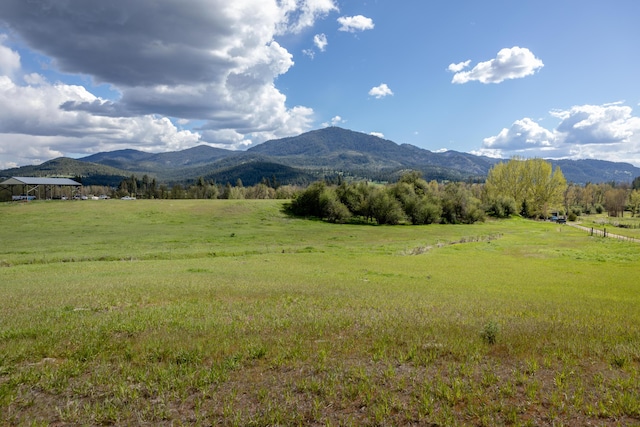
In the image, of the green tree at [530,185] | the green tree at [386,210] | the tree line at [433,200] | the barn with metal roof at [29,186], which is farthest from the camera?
the green tree at [530,185]

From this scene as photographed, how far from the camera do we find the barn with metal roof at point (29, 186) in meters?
110

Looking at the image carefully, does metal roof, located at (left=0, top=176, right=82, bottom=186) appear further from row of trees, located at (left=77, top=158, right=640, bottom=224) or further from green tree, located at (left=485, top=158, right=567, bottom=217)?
green tree, located at (left=485, top=158, right=567, bottom=217)

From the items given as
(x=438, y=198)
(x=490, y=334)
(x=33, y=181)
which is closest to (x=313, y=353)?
(x=490, y=334)

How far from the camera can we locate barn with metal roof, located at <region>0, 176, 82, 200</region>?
109875 millimetres

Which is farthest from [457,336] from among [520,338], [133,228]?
[133,228]

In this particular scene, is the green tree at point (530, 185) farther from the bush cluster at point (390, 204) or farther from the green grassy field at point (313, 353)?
the green grassy field at point (313, 353)

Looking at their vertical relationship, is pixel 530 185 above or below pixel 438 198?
above

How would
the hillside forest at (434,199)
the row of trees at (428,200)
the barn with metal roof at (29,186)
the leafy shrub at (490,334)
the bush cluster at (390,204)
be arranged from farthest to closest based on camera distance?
1. the barn with metal roof at (29,186)
2. the hillside forest at (434,199)
3. the row of trees at (428,200)
4. the bush cluster at (390,204)
5. the leafy shrub at (490,334)

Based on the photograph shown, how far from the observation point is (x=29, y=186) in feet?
373

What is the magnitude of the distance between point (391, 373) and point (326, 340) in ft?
8.85

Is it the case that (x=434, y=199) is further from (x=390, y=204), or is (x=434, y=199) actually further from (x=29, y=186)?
(x=29, y=186)

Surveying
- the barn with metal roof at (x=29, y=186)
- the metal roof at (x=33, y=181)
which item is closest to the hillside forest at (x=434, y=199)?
the barn with metal roof at (x=29, y=186)

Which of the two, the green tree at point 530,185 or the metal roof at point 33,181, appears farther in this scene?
the green tree at point 530,185

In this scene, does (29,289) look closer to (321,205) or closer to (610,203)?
(321,205)
